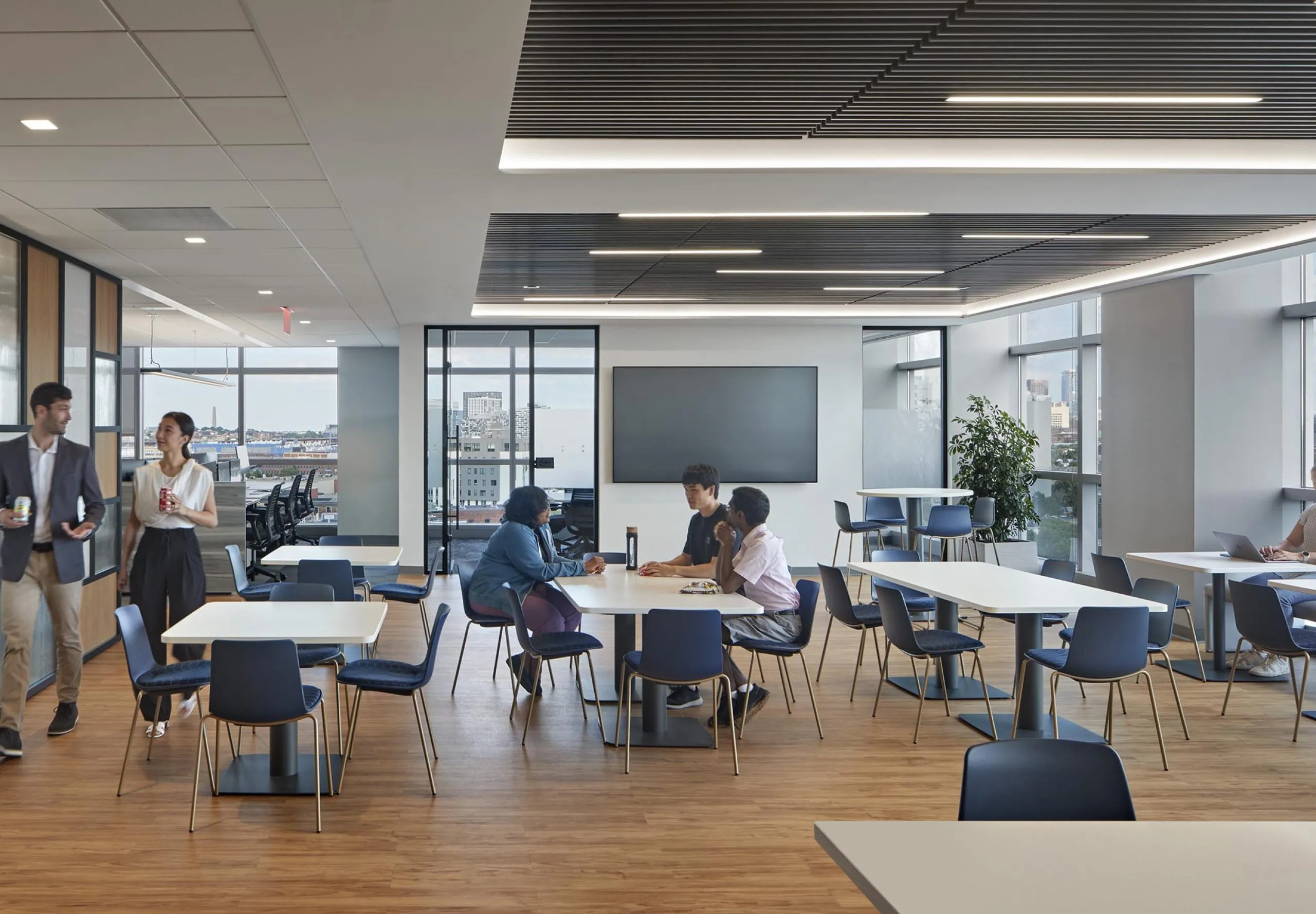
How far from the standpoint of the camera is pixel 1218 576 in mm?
6645

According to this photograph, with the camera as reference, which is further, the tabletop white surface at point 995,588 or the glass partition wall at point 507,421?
the glass partition wall at point 507,421

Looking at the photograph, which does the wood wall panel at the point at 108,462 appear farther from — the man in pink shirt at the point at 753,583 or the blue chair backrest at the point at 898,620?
the blue chair backrest at the point at 898,620

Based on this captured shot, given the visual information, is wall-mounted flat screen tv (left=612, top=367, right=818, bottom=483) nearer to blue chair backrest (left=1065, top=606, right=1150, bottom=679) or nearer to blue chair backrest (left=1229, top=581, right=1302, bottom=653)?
blue chair backrest (left=1229, top=581, right=1302, bottom=653)

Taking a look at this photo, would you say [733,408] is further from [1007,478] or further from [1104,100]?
[1104,100]

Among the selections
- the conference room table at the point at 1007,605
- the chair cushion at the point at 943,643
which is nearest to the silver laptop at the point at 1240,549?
the conference room table at the point at 1007,605

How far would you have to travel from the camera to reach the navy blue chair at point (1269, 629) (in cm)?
539

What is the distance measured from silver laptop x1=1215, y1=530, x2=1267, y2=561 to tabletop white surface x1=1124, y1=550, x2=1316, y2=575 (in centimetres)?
3

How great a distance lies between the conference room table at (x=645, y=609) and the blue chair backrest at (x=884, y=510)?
549cm

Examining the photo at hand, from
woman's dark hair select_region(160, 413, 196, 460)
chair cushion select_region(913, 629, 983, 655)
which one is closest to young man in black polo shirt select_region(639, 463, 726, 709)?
chair cushion select_region(913, 629, 983, 655)

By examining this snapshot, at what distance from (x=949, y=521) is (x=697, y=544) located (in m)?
4.58

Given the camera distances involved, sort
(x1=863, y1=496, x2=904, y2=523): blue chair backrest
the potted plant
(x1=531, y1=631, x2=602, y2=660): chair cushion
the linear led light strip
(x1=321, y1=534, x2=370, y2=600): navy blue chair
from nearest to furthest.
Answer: (x1=531, y1=631, x2=602, y2=660): chair cushion < (x1=321, y1=534, x2=370, y2=600): navy blue chair < the linear led light strip < the potted plant < (x1=863, y1=496, x2=904, y2=523): blue chair backrest

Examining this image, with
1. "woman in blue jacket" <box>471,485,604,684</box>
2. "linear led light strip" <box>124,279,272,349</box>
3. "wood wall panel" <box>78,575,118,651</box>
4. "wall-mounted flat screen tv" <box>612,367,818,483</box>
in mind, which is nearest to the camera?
"woman in blue jacket" <box>471,485,604,684</box>

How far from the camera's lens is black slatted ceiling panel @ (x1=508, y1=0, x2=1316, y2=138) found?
324 centimetres

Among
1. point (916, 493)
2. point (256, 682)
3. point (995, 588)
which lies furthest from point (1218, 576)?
A: point (256, 682)
